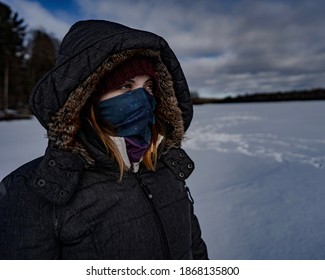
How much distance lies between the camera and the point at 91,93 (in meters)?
1.00

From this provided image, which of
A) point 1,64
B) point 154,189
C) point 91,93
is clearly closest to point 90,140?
point 91,93

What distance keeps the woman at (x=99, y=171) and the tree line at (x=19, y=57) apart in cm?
1176

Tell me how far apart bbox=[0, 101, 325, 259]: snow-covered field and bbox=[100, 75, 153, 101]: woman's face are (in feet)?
1.38

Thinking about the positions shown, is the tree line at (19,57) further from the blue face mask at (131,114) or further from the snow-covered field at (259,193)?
the blue face mask at (131,114)

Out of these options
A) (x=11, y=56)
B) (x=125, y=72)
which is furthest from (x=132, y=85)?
(x=11, y=56)

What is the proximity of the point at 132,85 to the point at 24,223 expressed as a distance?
621 mm

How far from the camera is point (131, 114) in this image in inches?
42.4

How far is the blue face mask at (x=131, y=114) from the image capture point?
40.9 inches

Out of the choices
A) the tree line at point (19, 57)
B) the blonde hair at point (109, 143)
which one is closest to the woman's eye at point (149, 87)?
the blonde hair at point (109, 143)

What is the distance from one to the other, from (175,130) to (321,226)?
1.81 metres

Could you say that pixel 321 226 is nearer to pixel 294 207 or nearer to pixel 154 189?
pixel 294 207

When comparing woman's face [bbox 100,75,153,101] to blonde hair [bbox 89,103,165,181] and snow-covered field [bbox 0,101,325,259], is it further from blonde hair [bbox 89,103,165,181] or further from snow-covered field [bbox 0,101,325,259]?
snow-covered field [bbox 0,101,325,259]

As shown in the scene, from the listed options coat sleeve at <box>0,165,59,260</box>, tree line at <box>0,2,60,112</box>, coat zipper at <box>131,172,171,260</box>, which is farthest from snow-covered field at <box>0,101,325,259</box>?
tree line at <box>0,2,60,112</box>
